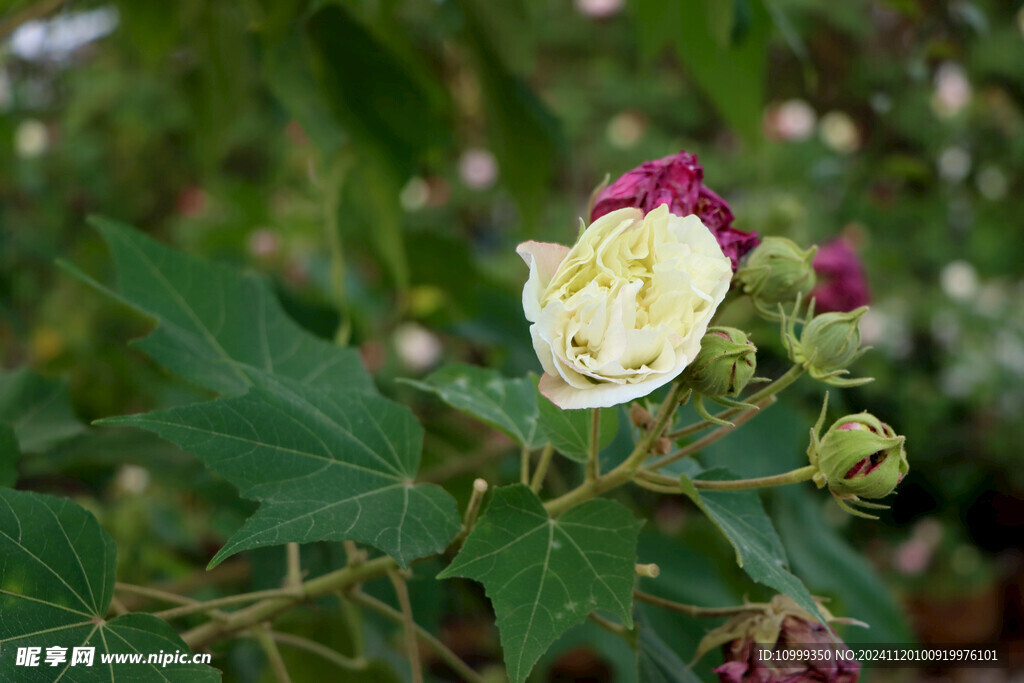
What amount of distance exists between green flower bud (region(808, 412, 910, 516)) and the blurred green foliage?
33 cm

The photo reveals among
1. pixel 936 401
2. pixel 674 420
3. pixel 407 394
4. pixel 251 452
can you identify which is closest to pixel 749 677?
pixel 674 420

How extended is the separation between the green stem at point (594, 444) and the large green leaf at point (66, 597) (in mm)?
196

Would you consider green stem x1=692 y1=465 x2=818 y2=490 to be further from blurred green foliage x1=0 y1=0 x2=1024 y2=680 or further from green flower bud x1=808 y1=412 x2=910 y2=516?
blurred green foliage x1=0 y1=0 x2=1024 y2=680

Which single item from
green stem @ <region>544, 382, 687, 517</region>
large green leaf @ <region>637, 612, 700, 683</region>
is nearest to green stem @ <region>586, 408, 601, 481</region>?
green stem @ <region>544, 382, 687, 517</region>

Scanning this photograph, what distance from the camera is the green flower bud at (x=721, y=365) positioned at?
1.10ft

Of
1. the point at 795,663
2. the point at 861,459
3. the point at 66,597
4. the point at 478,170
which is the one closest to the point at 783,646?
the point at 795,663

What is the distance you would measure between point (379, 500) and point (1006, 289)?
2141mm

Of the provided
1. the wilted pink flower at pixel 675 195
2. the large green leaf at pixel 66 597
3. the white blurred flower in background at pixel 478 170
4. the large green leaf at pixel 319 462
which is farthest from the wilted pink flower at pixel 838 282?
the white blurred flower in background at pixel 478 170

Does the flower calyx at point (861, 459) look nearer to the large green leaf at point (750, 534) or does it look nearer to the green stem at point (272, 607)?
the large green leaf at point (750, 534)

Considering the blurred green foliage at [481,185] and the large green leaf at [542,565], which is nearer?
the large green leaf at [542,565]

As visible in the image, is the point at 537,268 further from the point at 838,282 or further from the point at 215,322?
the point at 838,282

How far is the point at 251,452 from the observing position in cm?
39

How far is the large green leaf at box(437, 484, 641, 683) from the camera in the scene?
35 centimetres

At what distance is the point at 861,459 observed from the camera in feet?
1.13
